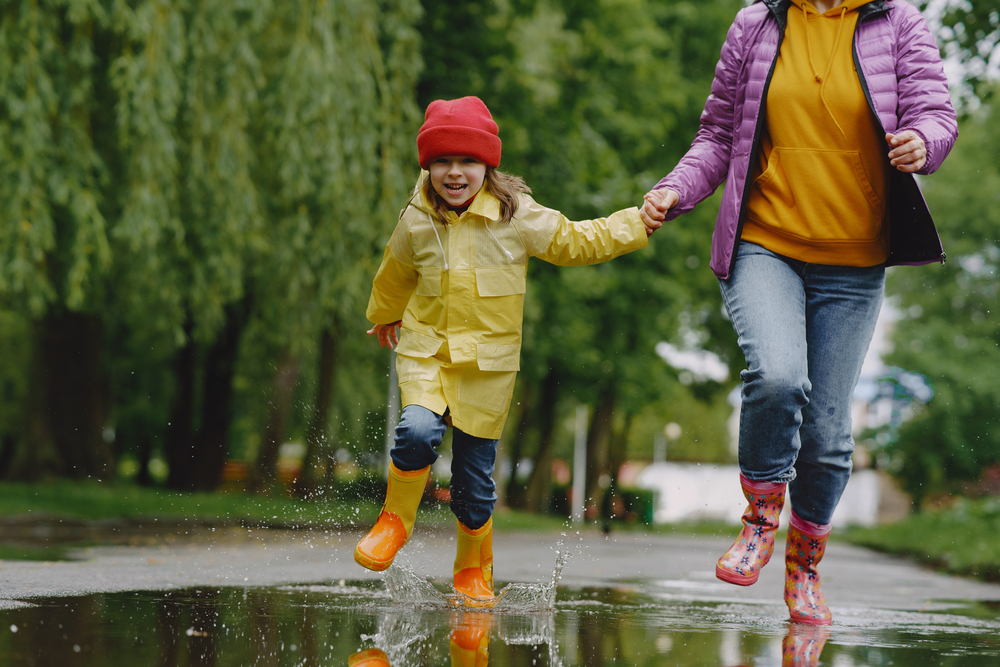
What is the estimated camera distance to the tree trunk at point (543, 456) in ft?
85.1

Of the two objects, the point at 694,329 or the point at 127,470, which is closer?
the point at 694,329

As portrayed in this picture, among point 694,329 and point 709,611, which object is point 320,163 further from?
point 694,329

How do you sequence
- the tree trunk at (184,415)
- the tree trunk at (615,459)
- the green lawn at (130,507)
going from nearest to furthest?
the green lawn at (130,507), the tree trunk at (184,415), the tree trunk at (615,459)

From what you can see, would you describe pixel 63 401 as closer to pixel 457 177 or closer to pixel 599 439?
pixel 457 177

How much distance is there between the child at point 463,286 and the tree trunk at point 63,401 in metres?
11.9

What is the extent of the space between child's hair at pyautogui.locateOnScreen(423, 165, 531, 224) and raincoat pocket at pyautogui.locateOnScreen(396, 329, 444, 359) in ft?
1.41

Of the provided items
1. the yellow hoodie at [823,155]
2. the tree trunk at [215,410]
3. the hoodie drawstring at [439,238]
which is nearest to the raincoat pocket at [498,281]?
the hoodie drawstring at [439,238]

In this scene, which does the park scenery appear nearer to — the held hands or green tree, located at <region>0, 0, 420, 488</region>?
green tree, located at <region>0, 0, 420, 488</region>

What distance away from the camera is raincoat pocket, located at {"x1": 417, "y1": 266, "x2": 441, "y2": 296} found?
4.18 m

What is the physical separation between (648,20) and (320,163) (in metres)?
11.9

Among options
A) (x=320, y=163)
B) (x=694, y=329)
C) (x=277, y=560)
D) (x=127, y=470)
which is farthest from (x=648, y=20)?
(x=127, y=470)

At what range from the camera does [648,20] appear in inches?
798

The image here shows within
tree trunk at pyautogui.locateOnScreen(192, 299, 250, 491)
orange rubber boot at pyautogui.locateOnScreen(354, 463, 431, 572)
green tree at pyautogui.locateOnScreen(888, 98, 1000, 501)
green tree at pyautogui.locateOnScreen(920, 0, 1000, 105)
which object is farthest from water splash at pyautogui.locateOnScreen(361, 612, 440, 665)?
green tree at pyautogui.locateOnScreen(888, 98, 1000, 501)

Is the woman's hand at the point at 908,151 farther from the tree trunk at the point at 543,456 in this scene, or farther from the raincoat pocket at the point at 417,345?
the tree trunk at the point at 543,456
